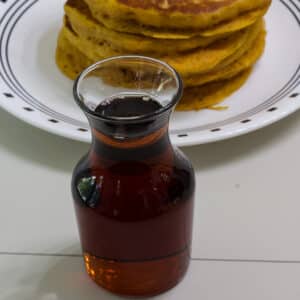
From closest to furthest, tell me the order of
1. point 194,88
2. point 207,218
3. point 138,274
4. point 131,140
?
point 131,140
point 138,274
point 207,218
point 194,88

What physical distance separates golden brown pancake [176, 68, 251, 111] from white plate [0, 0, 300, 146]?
1 cm

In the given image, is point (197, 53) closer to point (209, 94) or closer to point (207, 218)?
point (209, 94)

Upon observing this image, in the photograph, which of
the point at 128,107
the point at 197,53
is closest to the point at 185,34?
the point at 197,53

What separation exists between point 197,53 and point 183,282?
332 millimetres

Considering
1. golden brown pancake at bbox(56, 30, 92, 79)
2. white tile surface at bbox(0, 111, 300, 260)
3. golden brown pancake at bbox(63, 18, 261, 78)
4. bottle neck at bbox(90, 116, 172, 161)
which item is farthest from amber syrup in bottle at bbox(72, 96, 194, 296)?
golden brown pancake at bbox(56, 30, 92, 79)

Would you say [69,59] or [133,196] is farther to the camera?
[69,59]

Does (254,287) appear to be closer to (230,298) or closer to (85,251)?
(230,298)

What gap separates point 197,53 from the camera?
0.91 m

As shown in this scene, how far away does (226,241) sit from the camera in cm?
80

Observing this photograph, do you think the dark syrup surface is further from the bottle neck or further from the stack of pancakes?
the stack of pancakes

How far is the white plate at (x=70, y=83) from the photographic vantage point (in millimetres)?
881

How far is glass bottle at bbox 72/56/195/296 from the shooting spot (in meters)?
0.61

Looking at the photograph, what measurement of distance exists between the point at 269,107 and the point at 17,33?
0.46 m

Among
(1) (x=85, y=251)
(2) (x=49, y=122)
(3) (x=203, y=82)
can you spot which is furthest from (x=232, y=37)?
(1) (x=85, y=251)
